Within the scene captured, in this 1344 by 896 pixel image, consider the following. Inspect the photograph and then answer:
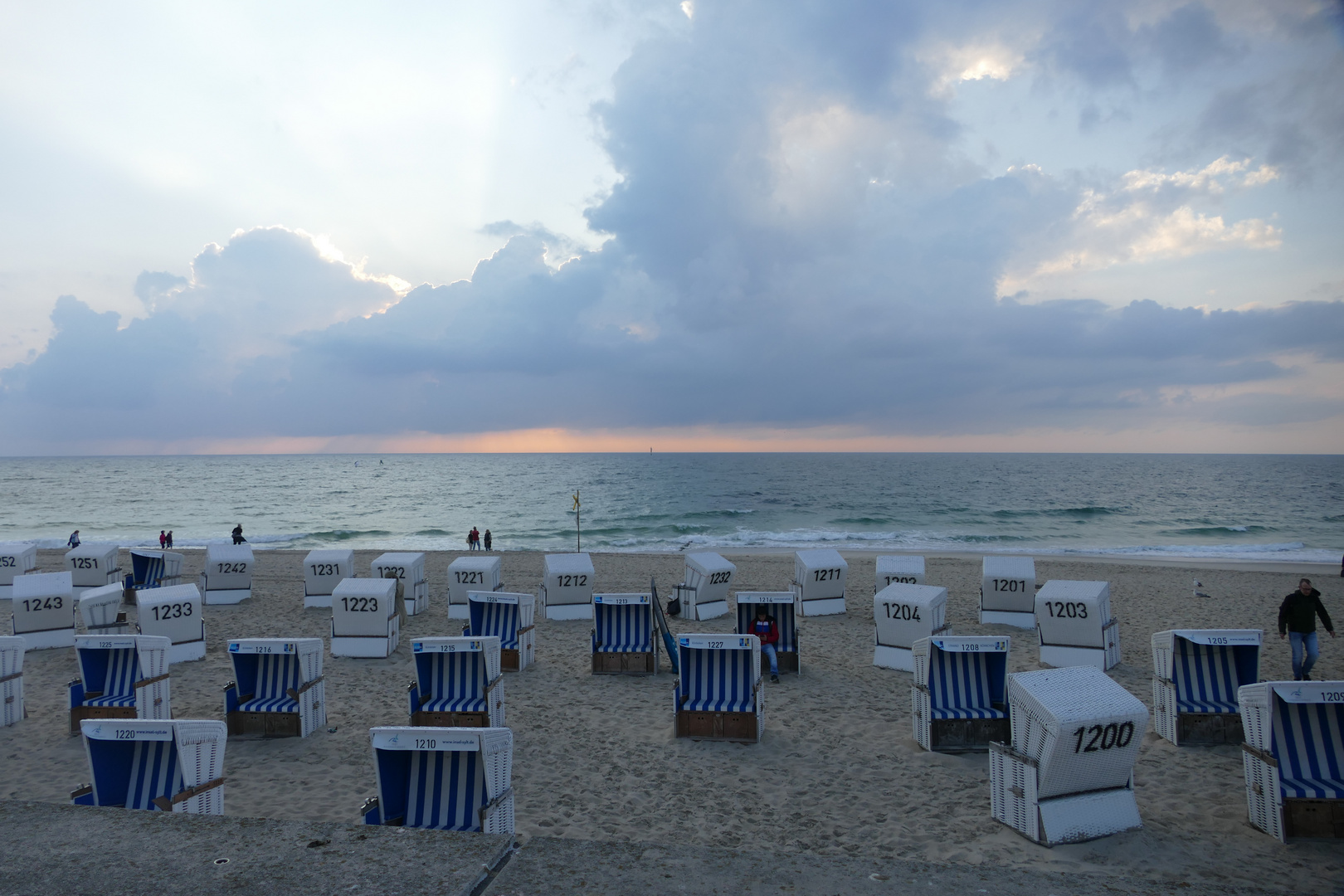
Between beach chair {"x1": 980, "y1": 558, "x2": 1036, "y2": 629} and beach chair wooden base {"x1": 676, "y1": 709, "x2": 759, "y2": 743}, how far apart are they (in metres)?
10.8

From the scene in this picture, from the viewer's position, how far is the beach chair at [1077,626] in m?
13.8

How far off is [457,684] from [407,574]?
405 inches

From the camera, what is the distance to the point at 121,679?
35.4 ft

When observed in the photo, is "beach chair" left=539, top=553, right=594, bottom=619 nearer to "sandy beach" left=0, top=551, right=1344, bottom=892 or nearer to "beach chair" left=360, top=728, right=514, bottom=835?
"sandy beach" left=0, top=551, right=1344, bottom=892

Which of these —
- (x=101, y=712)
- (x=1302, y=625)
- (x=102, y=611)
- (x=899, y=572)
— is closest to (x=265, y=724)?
(x=101, y=712)

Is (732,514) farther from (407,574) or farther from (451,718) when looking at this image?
(451,718)

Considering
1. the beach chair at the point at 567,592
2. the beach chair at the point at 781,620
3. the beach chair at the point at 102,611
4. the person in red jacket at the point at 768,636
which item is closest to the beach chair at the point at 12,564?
the beach chair at the point at 102,611

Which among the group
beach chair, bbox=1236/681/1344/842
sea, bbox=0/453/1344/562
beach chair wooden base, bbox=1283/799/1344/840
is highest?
beach chair, bbox=1236/681/1344/842

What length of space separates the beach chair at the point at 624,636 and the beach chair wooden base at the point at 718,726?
12.1ft

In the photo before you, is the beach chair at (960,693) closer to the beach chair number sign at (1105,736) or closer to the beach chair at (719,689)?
the beach chair at (719,689)

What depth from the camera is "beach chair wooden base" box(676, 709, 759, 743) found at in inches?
408

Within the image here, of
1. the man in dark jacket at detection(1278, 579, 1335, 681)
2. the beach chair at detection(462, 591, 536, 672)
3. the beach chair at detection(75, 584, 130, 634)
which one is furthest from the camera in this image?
the beach chair at detection(75, 584, 130, 634)

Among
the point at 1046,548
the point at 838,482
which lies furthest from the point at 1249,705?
the point at 838,482

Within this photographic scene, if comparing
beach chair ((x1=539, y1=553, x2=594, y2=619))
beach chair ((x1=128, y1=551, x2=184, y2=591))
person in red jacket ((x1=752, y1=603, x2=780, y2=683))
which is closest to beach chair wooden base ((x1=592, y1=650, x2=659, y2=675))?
person in red jacket ((x1=752, y1=603, x2=780, y2=683))
